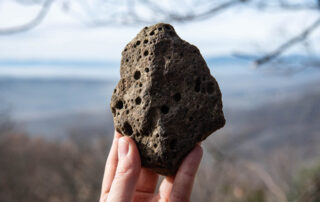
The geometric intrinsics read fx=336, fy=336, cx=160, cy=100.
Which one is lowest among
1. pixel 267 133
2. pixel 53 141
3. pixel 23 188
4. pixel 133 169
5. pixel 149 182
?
pixel 23 188

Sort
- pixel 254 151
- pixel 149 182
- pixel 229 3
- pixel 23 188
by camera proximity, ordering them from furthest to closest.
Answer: pixel 254 151 < pixel 23 188 < pixel 229 3 < pixel 149 182

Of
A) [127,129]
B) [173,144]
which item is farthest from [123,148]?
[173,144]

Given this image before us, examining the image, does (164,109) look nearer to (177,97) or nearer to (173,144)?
(177,97)

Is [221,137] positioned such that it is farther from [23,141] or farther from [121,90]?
[23,141]

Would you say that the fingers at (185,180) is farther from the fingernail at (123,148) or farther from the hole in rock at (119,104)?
the hole in rock at (119,104)

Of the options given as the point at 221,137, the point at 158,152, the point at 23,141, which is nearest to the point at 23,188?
the point at 23,141

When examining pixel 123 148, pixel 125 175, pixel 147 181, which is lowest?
pixel 147 181

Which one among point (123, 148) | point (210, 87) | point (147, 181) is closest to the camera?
point (123, 148)
